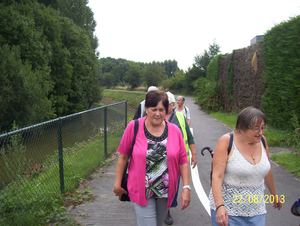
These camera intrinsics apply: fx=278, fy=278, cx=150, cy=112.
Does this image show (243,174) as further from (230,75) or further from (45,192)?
(230,75)

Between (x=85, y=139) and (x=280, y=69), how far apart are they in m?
6.81

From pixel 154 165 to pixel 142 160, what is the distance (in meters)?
0.12

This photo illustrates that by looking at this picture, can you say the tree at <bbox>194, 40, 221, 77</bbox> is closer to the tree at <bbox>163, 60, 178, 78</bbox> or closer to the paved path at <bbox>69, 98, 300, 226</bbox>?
the paved path at <bbox>69, 98, 300, 226</bbox>

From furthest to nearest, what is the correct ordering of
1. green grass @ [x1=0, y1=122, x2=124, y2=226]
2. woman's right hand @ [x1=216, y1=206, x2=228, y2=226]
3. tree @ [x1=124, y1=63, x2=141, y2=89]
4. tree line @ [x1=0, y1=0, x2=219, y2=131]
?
tree @ [x1=124, y1=63, x2=141, y2=89] < tree line @ [x1=0, y1=0, x2=219, y2=131] < green grass @ [x1=0, y1=122, x2=124, y2=226] < woman's right hand @ [x1=216, y1=206, x2=228, y2=226]

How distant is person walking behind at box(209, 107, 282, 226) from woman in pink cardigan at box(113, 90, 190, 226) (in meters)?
0.38

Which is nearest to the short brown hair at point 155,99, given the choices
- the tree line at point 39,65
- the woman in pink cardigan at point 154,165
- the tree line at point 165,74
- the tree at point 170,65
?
the woman in pink cardigan at point 154,165

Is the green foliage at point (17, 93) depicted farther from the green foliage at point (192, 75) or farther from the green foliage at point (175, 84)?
the green foliage at point (175, 84)

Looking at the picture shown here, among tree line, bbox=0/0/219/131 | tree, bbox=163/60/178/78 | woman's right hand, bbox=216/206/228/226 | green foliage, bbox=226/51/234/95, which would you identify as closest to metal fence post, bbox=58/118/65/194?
woman's right hand, bbox=216/206/228/226

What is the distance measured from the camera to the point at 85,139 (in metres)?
6.71

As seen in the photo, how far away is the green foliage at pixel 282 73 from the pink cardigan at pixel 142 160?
274 inches

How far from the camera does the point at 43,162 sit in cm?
481

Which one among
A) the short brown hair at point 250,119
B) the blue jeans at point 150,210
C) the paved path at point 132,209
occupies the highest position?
the short brown hair at point 250,119

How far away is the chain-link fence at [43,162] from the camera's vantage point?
3.66 m

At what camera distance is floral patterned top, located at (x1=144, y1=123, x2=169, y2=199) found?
257 centimetres
